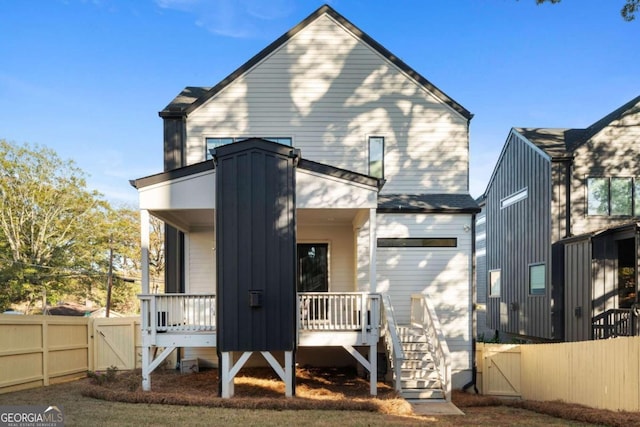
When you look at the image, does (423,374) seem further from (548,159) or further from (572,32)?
(572,32)

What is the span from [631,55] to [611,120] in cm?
523

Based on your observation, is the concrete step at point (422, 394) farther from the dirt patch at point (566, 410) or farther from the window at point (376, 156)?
the window at point (376, 156)

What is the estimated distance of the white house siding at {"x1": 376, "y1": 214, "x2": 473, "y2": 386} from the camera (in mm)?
10648

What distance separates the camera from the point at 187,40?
18.8 m

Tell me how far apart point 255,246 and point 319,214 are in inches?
89.4

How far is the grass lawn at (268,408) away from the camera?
627 cm

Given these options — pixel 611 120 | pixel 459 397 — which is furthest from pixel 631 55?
pixel 459 397

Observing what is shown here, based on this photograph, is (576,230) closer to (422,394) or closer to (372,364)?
(422,394)

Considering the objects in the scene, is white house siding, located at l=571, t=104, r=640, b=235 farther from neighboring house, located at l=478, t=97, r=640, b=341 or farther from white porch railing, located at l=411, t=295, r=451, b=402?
white porch railing, located at l=411, t=295, r=451, b=402

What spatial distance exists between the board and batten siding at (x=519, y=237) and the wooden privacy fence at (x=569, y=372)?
9.49 ft

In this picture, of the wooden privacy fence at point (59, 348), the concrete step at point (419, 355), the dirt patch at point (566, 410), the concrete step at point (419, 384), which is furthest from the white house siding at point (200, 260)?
the dirt patch at point (566, 410)

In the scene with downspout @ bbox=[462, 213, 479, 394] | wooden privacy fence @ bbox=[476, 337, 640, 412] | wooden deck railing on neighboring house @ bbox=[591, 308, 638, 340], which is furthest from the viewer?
downspout @ bbox=[462, 213, 479, 394]

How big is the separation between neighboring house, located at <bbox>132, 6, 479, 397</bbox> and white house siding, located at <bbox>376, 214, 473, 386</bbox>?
0.11 ft

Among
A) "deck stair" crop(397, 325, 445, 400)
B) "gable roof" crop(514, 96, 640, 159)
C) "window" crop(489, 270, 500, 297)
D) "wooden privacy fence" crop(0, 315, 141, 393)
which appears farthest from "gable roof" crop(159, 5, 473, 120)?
"window" crop(489, 270, 500, 297)
